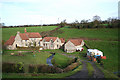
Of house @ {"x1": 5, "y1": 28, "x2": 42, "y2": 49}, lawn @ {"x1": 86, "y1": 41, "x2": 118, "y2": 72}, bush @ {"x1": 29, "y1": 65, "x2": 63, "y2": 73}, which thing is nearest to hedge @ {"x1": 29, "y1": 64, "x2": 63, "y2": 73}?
bush @ {"x1": 29, "y1": 65, "x2": 63, "y2": 73}

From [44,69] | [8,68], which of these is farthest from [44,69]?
[8,68]

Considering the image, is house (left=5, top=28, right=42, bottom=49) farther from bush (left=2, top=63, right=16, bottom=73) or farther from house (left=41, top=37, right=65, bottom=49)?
bush (left=2, top=63, right=16, bottom=73)

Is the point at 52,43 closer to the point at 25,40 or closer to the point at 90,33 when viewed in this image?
the point at 25,40

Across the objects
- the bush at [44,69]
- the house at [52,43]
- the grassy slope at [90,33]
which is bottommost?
the bush at [44,69]

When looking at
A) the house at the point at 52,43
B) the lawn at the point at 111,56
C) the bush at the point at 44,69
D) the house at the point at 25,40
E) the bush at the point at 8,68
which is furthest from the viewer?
the house at the point at 25,40

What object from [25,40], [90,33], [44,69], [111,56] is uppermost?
[90,33]

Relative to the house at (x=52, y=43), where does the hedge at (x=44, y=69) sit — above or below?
below

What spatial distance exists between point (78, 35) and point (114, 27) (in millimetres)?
16529

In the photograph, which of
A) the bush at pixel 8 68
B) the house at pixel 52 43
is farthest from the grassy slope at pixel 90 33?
the bush at pixel 8 68

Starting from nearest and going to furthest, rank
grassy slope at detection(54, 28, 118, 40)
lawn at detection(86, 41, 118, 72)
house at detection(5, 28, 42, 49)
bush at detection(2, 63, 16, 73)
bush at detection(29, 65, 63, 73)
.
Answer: bush at detection(2, 63, 16, 73) < bush at detection(29, 65, 63, 73) < lawn at detection(86, 41, 118, 72) < house at detection(5, 28, 42, 49) < grassy slope at detection(54, 28, 118, 40)

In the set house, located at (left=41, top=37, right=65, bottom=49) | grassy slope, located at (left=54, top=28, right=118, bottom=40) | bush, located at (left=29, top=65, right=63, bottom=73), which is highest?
grassy slope, located at (left=54, top=28, right=118, bottom=40)

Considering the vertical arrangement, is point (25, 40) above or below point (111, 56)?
above

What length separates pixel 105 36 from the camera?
42.0m

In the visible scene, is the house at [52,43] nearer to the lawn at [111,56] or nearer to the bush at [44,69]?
the lawn at [111,56]
